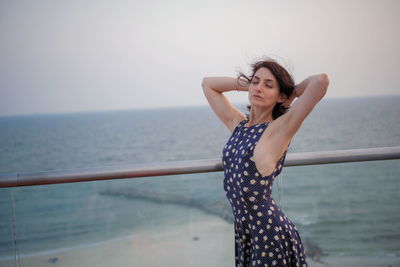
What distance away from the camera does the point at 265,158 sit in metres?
1.89

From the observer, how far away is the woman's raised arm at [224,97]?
7.54ft

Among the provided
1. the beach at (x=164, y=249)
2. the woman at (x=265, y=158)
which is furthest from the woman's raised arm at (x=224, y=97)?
the beach at (x=164, y=249)

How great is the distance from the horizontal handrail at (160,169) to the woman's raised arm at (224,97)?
0.25 meters

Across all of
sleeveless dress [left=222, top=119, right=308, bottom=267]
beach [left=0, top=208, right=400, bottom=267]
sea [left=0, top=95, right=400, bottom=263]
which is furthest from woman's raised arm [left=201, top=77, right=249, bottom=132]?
beach [left=0, top=208, right=400, bottom=267]

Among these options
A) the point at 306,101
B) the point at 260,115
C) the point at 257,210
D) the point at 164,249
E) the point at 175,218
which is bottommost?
the point at 164,249

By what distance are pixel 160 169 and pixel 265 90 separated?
77cm

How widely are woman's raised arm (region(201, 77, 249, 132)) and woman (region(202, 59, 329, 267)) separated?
0.16 metres

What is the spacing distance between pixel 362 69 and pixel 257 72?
185ft

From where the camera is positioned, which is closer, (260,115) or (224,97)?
(260,115)

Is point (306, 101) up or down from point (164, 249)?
up

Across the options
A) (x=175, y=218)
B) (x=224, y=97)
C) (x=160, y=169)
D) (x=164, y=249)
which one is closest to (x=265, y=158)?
(x=224, y=97)

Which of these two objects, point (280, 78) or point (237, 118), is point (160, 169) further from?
point (280, 78)

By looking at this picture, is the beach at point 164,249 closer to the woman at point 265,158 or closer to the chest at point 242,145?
the woman at point 265,158

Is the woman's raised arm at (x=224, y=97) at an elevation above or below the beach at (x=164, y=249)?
above
